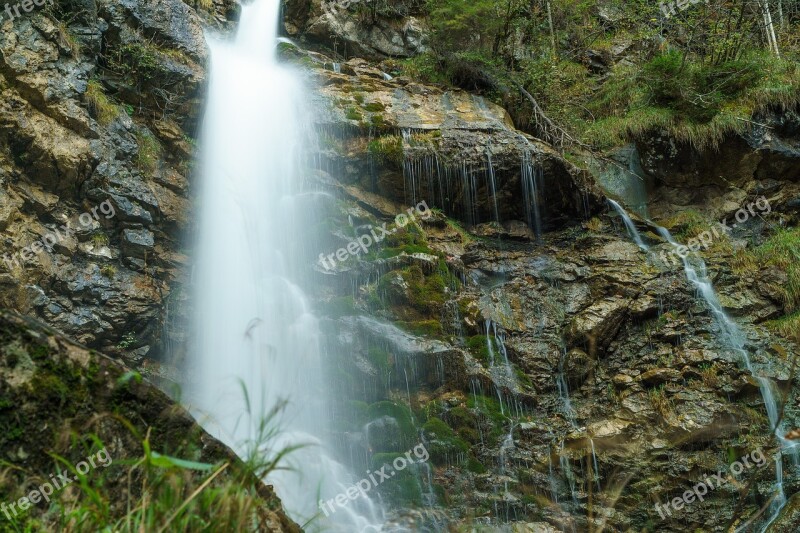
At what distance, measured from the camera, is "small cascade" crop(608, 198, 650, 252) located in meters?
9.38

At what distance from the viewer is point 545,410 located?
7.51 m

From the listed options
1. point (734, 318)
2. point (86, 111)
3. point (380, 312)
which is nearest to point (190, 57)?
point (86, 111)

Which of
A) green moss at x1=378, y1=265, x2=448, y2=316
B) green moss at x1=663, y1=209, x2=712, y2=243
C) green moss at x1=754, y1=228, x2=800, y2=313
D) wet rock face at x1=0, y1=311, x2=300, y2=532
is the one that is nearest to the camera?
wet rock face at x1=0, y1=311, x2=300, y2=532

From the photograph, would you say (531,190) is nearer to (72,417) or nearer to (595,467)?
(595,467)

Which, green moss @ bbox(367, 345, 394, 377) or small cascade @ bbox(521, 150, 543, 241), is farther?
small cascade @ bbox(521, 150, 543, 241)

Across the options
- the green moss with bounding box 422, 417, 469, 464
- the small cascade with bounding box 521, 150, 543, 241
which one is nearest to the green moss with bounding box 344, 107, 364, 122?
the small cascade with bounding box 521, 150, 543, 241

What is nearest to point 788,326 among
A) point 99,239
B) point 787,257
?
point 787,257

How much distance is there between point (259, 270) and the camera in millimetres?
8562

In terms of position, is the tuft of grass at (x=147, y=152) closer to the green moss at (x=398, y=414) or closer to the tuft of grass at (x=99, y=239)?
the tuft of grass at (x=99, y=239)

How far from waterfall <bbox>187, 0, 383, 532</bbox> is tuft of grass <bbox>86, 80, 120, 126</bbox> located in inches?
58.5

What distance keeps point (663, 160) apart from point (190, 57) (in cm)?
921

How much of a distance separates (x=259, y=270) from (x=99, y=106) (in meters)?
3.30

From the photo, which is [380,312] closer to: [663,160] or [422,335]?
[422,335]

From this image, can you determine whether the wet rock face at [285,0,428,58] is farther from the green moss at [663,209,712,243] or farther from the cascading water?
the green moss at [663,209,712,243]
